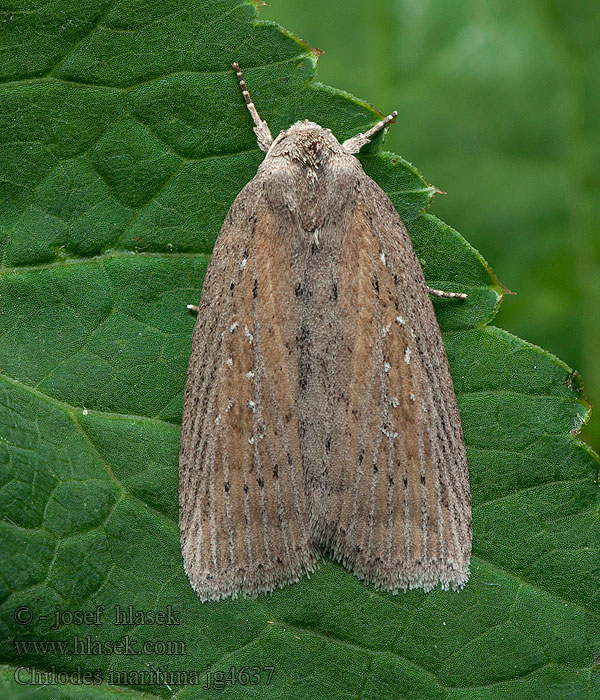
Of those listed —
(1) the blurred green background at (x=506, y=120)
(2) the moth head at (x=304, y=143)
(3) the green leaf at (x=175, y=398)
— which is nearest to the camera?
(3) the green leaf at (x=175, y=398)

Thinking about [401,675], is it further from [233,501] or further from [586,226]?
[586,226]

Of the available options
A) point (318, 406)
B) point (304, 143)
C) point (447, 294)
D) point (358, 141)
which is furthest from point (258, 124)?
point (318, 406)

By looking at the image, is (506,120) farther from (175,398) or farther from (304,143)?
(175,398)

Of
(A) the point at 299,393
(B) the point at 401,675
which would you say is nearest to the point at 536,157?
(A) the point at 299,393

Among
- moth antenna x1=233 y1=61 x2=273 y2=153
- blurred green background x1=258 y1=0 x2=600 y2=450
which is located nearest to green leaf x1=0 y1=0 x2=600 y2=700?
moth antenna x1=233 y1=61 x2=273 y2=153

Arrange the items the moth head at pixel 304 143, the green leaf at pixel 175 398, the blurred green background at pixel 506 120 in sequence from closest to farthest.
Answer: the green leaf at pixel 175 398 < the moth head at pixel 304 143 < the blurred green background at pixel 506 120

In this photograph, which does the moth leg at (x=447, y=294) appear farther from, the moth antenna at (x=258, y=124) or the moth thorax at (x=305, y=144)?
the moth antenna at (x=258, y=124)

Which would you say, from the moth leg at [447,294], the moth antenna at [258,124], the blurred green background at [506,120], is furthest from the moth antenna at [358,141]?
the blurred green background at [506,120]
